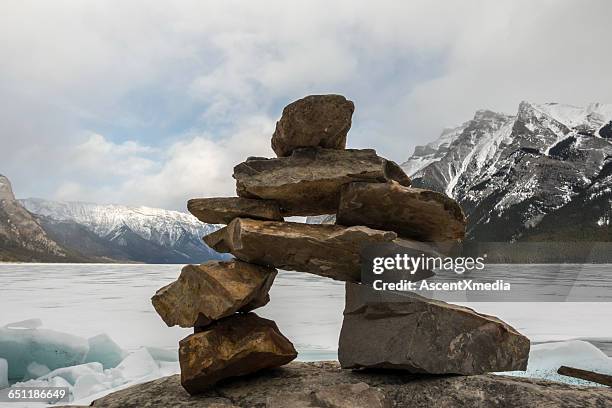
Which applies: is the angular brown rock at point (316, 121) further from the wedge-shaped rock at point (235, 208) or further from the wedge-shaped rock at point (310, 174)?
the wedge-shaped rock at point (235, 208)

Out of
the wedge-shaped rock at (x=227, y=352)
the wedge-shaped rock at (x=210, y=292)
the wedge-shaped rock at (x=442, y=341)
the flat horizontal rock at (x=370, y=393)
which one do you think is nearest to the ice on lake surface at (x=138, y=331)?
the flat horizontal rock at (x=370, y=393)

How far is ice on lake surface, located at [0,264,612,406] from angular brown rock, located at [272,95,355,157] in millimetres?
13928

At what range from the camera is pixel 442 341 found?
376 inches

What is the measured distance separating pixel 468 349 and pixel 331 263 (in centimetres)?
342

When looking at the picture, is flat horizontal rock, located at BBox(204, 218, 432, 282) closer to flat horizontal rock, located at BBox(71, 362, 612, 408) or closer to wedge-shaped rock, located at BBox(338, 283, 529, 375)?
wedge-shaped rock, located at BBox(338, 283, 529, 375)

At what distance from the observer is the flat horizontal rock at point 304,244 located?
31.9 ft

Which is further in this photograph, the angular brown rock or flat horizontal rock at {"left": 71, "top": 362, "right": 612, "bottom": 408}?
the angular brown rock

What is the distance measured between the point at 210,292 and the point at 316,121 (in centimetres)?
462

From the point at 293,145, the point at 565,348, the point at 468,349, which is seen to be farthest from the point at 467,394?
the point at 565,348

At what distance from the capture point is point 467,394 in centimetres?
900

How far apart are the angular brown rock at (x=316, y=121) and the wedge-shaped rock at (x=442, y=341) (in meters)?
4.00

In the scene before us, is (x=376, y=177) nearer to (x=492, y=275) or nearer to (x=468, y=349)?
(x=492, y=275)

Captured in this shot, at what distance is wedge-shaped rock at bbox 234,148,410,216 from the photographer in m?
10.4

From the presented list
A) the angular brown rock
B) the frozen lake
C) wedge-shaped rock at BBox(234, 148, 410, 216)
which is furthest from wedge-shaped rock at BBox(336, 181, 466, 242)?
the frozen lake
